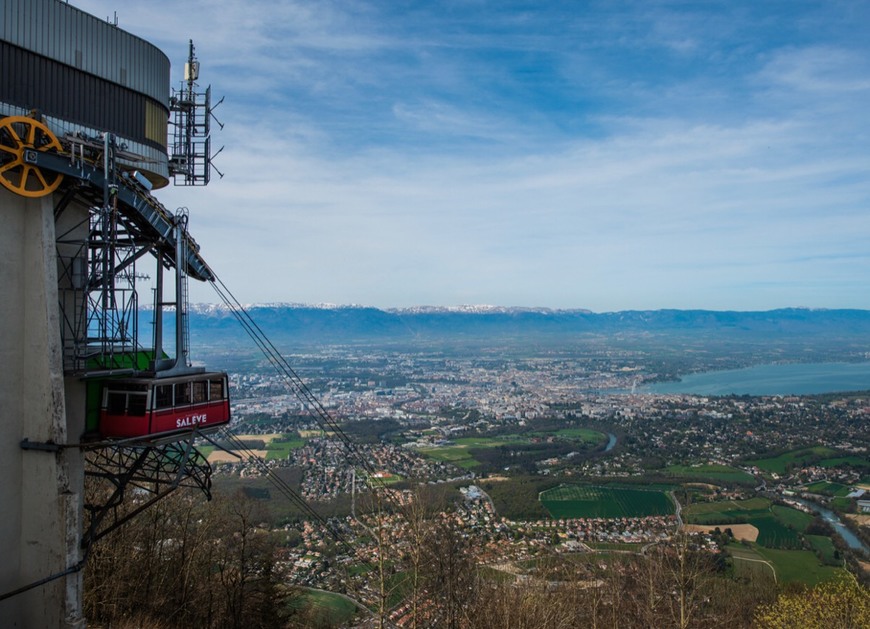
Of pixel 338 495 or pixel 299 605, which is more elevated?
pixel 299 605

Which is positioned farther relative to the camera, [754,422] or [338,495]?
[754,422]

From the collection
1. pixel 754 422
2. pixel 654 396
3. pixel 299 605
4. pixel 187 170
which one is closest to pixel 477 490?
pixel 299 605

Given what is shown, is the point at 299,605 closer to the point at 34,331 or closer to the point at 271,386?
the point at 34,331

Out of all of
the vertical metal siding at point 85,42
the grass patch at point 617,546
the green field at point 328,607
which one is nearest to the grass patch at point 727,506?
the grass patch at point 617,546

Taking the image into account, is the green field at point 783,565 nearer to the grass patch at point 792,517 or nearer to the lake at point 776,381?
the grass patch at point 792,517

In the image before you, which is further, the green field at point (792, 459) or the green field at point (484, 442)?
the green field at point (484, 442)

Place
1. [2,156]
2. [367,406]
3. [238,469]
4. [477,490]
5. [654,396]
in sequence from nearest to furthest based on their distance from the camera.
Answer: [2,156], [477,490], [238,469], [367,406], [654,396]

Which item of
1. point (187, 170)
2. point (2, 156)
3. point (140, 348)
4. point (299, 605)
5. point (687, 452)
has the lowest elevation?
point (687, 452)
